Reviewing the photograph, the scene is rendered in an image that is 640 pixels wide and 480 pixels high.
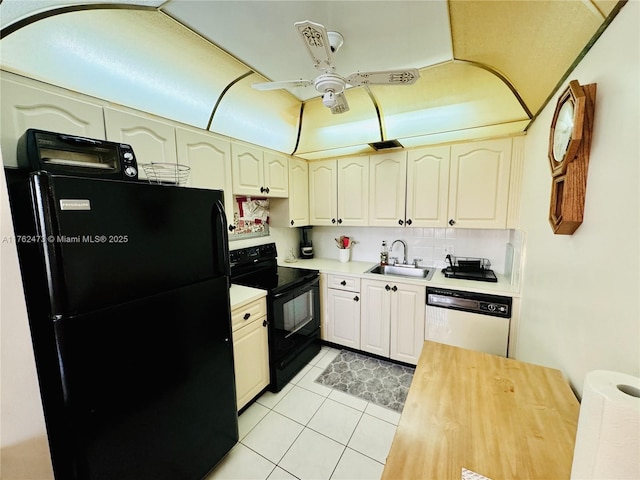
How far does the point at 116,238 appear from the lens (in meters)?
1.01

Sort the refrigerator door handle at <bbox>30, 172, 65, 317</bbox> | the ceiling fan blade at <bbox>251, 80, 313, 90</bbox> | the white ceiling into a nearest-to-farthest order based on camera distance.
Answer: the refrigerator door handle at <bbox>30, 172, 65, 317</bbox>
the white ceiling
the ceiling fan blade at <bbox>251, 80, 313, 90</bbox>

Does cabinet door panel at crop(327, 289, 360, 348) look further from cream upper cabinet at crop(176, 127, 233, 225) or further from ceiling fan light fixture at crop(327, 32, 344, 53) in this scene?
ceiling fan light fixture at crop(327, 32, 344, 53)

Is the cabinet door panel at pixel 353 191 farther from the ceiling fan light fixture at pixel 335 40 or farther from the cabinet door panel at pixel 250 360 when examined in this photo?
the cabinet door panel at pixel 250 360

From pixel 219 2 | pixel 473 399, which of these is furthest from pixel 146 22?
pixel 473 399

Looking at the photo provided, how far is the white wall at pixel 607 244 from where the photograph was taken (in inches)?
27.6

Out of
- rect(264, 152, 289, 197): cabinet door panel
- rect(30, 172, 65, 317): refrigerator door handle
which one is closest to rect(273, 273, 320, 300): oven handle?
rect(264, 152, 289, 197): cabinet door panel

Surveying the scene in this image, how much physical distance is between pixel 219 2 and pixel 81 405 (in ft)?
5.86

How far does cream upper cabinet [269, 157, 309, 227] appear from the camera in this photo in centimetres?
279

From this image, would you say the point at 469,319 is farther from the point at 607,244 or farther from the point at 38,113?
the point at 38,113

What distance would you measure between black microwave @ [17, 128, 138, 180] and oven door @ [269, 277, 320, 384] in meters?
1.31

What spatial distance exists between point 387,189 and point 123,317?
2340mm

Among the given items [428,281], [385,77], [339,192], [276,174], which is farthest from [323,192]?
[385,77]

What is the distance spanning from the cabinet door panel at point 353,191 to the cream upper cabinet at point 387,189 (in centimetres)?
6

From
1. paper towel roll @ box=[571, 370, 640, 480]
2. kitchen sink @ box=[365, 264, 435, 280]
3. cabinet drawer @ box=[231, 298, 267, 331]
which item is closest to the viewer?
paper towel roll @ box=[571, 370, 640, 480]
